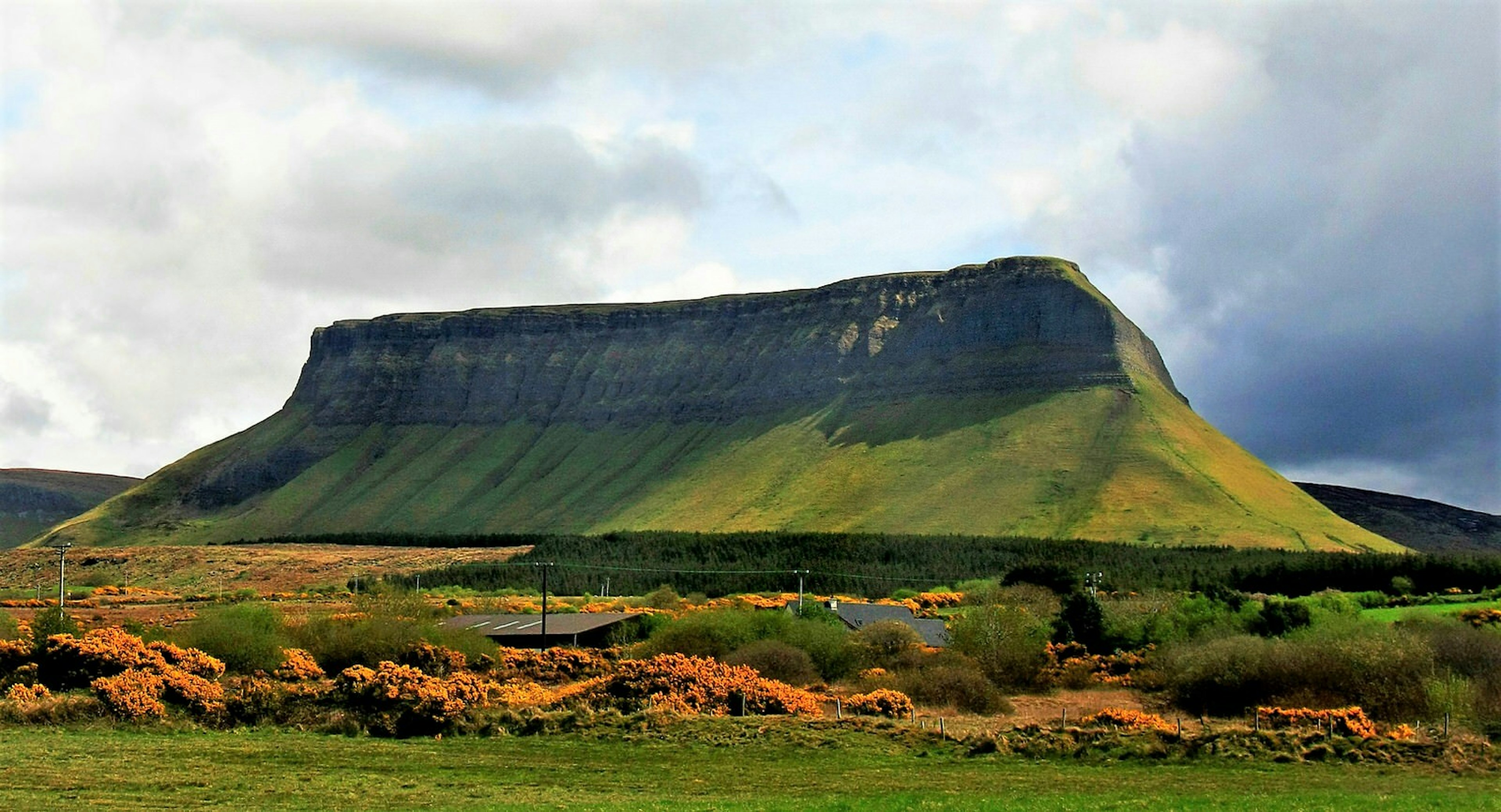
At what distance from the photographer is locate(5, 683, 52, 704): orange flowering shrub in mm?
40812

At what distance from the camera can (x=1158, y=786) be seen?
96.4 feet

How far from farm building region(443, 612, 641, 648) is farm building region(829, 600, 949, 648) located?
9.28m

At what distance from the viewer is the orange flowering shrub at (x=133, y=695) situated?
3925 cm

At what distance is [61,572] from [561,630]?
125 ft

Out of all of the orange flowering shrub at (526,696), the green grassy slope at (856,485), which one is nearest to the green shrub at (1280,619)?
the orange flowering shrub at (526,696)

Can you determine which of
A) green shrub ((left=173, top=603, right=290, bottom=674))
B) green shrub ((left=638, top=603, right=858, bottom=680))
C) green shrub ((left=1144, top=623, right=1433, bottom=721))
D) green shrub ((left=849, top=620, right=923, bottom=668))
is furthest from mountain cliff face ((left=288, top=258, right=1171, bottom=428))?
green shrub ((left=173, top=603, right=290, bottom=674))

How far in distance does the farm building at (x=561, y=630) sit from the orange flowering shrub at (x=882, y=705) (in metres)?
21.6

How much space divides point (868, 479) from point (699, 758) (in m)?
118

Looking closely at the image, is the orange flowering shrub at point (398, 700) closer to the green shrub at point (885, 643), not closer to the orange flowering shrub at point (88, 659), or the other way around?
the orange flowering shrub at point (88, 659)

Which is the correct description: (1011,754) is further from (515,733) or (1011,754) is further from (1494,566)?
(1494,566)

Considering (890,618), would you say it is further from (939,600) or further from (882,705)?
(882,705)

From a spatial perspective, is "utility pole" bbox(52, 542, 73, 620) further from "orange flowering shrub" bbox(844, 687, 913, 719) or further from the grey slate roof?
"orange flowering shrub" bbox(844, 687, 913, 719)

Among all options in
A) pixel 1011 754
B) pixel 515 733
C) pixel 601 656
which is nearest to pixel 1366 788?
pixel 1011 754

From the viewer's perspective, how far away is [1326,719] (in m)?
36.9
